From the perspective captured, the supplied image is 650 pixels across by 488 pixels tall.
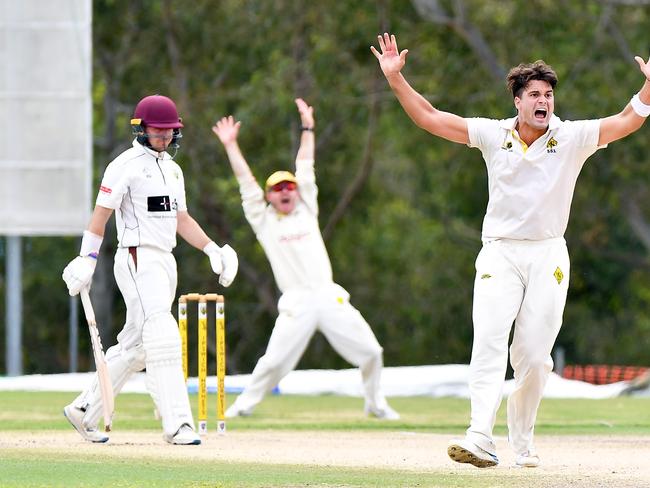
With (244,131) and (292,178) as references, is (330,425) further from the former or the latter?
(244,131)

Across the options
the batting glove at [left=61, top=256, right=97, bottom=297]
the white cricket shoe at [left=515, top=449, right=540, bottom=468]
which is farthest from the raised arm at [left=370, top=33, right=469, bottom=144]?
the batting glove at [left=61, top=256, right=97, bottom=297]

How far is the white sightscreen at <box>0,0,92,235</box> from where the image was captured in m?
20.7

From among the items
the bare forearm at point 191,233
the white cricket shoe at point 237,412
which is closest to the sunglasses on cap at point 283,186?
the white cricket shoe at point 237,412

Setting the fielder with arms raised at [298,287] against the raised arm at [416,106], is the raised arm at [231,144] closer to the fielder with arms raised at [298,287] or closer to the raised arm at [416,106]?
the fielder with arms raised at [298,287]

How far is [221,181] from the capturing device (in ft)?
98.6

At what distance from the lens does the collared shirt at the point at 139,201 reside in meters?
10.1

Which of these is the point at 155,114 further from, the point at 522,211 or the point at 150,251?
the point at 522,211

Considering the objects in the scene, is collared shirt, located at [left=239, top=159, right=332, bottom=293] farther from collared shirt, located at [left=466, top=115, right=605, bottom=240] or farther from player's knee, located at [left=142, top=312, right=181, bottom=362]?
collared shirt, located at [left=466, top=115, right=605, bottom=240]

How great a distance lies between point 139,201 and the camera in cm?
1017

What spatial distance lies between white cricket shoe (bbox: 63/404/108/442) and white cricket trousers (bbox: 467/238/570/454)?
2.79 m

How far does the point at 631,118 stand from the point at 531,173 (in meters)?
0.52

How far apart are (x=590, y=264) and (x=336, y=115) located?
651cm

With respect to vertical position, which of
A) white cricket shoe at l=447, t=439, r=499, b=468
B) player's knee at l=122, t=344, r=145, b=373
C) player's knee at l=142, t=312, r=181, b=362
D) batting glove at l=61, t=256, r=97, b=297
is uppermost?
batting glove at l=61, t=256, r=97, b=297

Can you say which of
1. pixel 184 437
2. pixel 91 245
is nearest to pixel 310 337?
pixel 184 437
